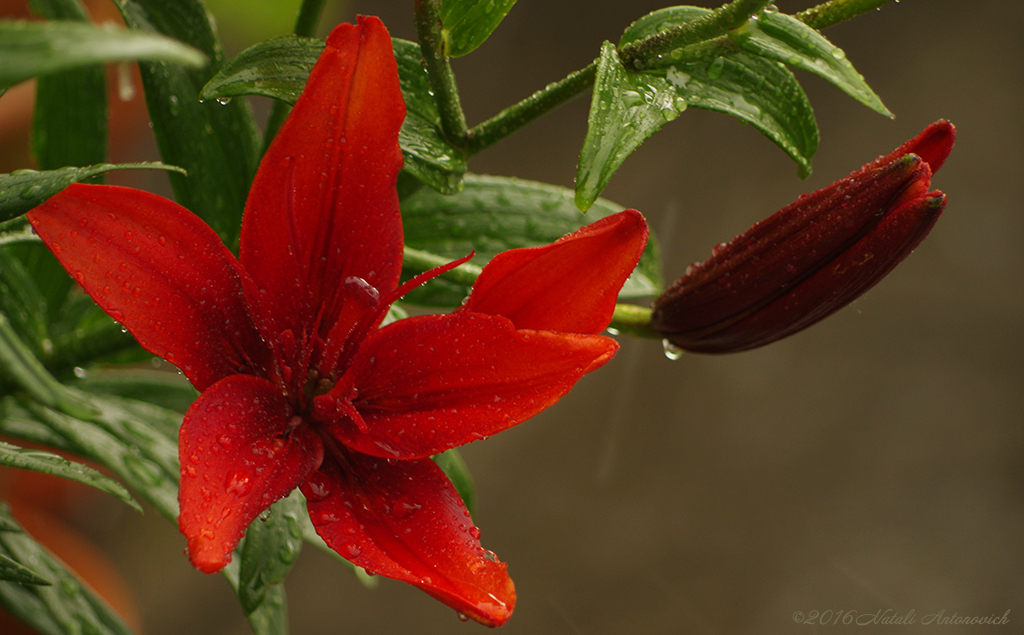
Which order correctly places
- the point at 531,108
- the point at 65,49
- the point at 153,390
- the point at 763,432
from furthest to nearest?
1. the point at 763,432
2. the point at 153,390
3. the point at 531,108
4. the point at 65,49

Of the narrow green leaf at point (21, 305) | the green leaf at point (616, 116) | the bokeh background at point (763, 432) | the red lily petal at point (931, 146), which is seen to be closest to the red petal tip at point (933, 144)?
the red lily petal at point (931, 146)

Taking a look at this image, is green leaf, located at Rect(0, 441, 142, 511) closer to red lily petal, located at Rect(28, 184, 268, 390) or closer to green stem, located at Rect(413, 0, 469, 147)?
red lily petal, located at Rect(28, 184, 268, 390)

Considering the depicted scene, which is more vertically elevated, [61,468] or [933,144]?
[933,144]

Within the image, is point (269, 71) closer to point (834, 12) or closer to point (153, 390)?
point (834, 12)

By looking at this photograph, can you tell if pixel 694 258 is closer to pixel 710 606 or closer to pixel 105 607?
pixel 710 606

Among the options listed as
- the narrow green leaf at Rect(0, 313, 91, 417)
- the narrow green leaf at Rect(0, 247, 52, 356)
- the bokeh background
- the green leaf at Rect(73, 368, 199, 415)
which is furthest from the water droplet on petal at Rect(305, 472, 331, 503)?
Result: the bokeh background

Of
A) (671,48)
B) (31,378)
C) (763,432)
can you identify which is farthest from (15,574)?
(763,432)
